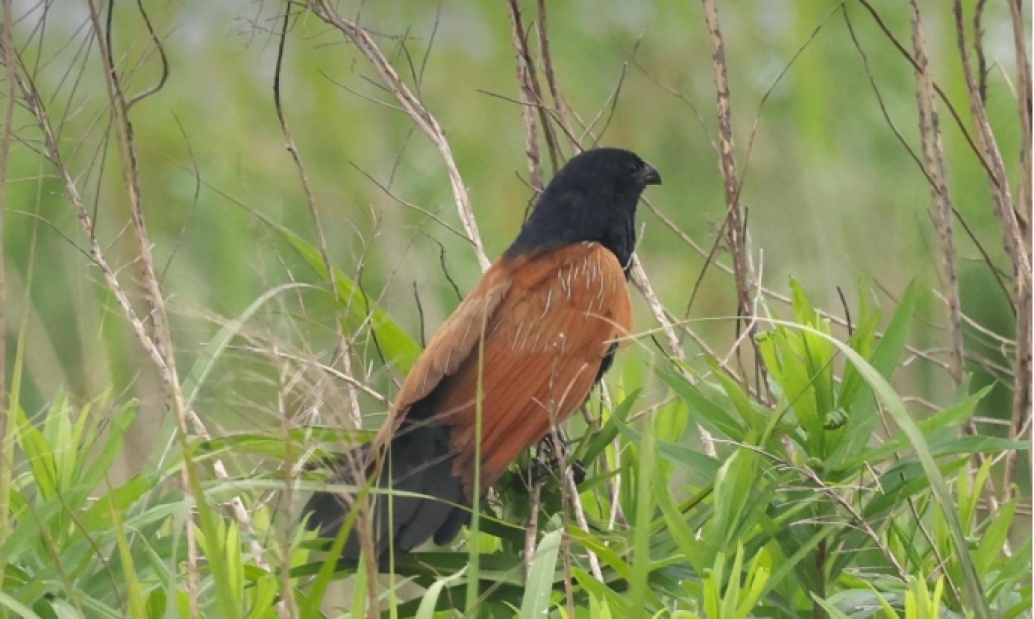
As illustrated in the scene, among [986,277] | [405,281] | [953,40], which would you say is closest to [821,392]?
[953,40]

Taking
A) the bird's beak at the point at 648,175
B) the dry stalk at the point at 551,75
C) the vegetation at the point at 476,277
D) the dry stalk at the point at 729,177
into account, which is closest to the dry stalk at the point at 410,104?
the vegetation at the point at 476,277

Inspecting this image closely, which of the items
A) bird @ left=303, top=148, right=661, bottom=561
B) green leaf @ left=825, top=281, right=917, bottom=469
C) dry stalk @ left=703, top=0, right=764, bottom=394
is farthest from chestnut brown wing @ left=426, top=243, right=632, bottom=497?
green leaf @ left=825, top=281, right=917, bottom=469

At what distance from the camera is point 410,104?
1236 mm

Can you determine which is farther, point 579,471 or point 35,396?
point 35,396

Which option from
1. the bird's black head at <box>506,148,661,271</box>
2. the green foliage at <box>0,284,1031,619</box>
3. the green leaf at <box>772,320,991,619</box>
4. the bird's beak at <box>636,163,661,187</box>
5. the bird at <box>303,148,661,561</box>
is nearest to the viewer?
the green leaf at <box>772,320,991,619</box>

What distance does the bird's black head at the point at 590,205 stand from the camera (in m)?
1.66

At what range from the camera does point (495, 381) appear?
135cm

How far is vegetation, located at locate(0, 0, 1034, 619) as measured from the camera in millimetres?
923

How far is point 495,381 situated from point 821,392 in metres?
0.44

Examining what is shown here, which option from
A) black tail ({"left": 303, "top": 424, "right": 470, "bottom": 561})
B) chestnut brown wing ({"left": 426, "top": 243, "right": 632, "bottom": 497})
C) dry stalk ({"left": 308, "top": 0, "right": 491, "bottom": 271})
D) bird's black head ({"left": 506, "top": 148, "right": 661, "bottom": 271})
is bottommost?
black tail ({"left": 303, "top": 424, "right": 470, "bottom": 561})

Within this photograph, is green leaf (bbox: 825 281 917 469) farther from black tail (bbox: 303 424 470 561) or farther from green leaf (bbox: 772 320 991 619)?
black tail (bbox: 303 424 470 561)

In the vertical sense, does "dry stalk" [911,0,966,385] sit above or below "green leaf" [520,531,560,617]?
above

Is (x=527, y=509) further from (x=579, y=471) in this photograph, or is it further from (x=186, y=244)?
(x=186, y=244)

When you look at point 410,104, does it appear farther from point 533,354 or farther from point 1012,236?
point 1012,236
